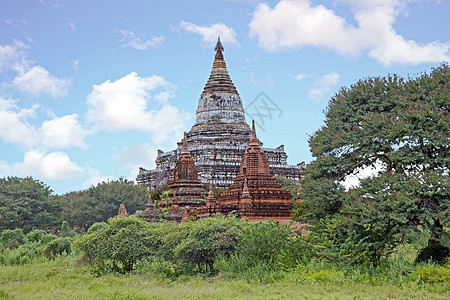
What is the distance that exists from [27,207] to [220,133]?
21128 millimetres

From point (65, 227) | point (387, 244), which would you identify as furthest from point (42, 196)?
point (387, 244)

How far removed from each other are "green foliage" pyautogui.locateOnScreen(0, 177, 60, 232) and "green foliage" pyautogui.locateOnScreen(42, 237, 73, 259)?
18.2 meters

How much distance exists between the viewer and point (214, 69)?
192ft

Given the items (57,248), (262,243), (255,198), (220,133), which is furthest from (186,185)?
(220,133)

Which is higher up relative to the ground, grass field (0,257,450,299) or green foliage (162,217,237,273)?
→ green foliage (162,217,237,273)

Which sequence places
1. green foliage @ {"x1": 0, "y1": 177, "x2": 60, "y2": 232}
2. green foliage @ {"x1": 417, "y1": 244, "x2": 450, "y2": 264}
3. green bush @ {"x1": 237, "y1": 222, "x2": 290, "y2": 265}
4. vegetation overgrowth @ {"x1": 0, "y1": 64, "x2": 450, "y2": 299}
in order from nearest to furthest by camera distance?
1. vegetation overgrowth @ {"x1": 0, "y1": 64, "x2": 450, "y2": 299}
2. green foliage @ {"x1": 417, "y1": 244, "x2": 450, "y2": 264}
3. green bush @ {"x1": 237, "y1": 222, "x2": 290, "y2": 265}
4. green foliage @ {"x1": 0, "y1": 177, "x2": 60, "y2": 232}

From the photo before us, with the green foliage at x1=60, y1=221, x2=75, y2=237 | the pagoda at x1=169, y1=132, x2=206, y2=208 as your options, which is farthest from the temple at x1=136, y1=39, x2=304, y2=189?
the green foliage at x1=60, y1=221, x2=75, y2=237

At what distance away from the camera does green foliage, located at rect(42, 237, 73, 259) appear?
24.2 metres

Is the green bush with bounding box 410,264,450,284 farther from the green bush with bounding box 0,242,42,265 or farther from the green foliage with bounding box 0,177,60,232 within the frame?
the green foliage with bounding box 0,177,60,232

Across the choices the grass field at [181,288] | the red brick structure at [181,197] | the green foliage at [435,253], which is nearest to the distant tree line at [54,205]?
the red brick structure at [181,197]

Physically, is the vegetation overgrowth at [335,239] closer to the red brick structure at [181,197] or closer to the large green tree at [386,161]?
the large green tree at [386,161]

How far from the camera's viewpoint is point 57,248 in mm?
24750

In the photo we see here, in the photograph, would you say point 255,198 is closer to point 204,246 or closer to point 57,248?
point 57,248

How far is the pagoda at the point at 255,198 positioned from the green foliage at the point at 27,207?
17441 millimetres
